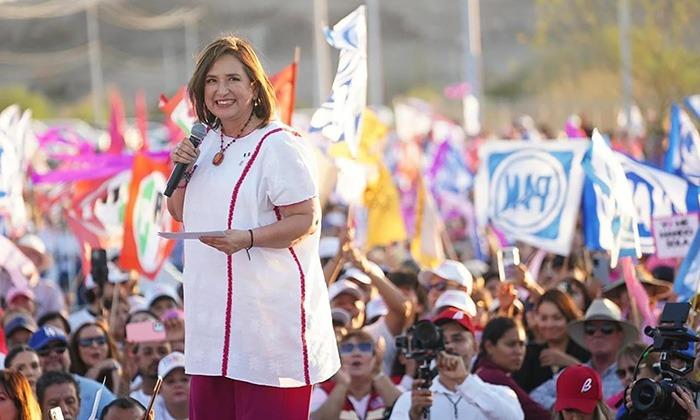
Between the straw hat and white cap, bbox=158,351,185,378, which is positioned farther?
the straw hat

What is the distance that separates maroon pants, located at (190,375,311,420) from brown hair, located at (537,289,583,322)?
15.0 ft

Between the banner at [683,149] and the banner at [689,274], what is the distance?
1.23 meters

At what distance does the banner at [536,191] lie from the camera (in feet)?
42.1

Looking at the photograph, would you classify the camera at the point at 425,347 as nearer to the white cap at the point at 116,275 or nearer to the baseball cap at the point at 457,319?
the baseball cap at the point at 457,319

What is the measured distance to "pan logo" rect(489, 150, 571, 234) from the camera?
42.8 ft

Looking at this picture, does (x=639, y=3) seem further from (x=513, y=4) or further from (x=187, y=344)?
(x=513, y=4)

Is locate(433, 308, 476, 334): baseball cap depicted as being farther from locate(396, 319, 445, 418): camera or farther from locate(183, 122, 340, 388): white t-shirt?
locate(183, 122, 340, 388): white t-shirt

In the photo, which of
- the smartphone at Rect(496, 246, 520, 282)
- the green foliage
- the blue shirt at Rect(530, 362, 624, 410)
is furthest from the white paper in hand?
the green foliage

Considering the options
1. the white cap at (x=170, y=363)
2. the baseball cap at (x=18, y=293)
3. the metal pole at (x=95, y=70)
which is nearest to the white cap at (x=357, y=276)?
the baseball cap at (x=18, y=293)

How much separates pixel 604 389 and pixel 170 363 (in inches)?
95.2

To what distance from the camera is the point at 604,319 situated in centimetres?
1014

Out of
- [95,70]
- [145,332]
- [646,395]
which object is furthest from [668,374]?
[95,70]

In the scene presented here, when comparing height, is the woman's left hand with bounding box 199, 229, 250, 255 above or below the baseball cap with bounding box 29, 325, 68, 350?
above

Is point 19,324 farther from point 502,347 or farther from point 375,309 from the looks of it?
point 502,347
